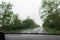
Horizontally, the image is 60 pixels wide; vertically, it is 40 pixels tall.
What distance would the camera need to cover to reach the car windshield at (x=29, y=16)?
2.24 meters

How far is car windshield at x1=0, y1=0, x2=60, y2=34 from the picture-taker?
2.24 metres

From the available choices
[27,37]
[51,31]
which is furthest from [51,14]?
[27,37]

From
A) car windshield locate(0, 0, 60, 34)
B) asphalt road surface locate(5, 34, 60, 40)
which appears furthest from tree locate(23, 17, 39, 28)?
asphalt road surface locate(5, 34, 60, 40)

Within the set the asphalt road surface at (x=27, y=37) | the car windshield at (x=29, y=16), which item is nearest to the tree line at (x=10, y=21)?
the car windshield at (x=29, y=16)

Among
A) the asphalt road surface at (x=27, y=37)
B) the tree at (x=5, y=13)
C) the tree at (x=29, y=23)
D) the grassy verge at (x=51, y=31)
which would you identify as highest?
the tree at (x=5, y=13)

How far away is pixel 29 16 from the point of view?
7.44ft

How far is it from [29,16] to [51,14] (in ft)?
1.05

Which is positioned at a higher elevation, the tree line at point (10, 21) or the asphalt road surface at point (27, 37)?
the tree line at point (10, 21)

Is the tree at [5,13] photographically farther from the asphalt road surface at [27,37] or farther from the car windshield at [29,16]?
the asphalt road surface at [27,37]

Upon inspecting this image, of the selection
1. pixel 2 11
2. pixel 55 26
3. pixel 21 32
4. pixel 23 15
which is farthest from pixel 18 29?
pixel 55 26

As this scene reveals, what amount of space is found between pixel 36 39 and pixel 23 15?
1.30 ft

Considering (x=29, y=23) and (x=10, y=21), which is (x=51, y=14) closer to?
(x=29, y=23)

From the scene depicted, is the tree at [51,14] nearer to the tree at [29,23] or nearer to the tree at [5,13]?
the tree at [29,23]

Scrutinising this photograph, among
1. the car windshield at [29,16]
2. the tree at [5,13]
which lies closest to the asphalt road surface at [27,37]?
the car windshield at [29,16]
